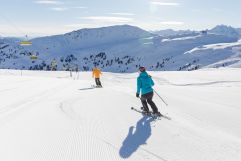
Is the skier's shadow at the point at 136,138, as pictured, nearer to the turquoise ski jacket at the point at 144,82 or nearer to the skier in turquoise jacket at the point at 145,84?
the skier in turquoise jacket at the point at 145,84

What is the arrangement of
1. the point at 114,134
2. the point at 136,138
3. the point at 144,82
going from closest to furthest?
the point at 136,138 → the point at 114,134 → the point at 144,82

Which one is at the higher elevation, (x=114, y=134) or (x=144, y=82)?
(x=144, y=82)

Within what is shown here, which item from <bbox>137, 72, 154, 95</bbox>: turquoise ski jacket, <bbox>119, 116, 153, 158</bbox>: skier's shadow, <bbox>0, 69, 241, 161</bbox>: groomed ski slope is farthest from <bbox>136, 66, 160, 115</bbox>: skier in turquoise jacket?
<bbox>119, 116, 153, 158</bbox>: skier's shadow

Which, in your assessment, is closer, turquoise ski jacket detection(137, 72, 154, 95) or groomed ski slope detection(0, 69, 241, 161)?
groomed ski slope detection(0, 69, 241, 161)

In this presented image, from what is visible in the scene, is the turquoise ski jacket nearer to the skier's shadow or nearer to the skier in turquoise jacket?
the skier in turquoise jacket

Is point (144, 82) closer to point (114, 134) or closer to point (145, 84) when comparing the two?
point (145, 84)

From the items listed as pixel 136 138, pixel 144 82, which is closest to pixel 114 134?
pixel 136 138

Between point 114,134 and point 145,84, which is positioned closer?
point 114,134

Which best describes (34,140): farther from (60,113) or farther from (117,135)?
(60,113)

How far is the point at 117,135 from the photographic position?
8859mm

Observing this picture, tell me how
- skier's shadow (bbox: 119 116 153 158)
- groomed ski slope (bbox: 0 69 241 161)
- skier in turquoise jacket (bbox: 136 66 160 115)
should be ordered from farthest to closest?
skier in turquoise jacket (bbox: 136 66 160 115)
skier's shadow (bbox: 119 116 153 158)
groomed ski slope (bbox: 0 69 241 161)

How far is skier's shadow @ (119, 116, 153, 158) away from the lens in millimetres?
7422

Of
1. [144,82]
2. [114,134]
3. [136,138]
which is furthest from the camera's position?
[144,82]

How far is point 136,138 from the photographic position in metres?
8.62
